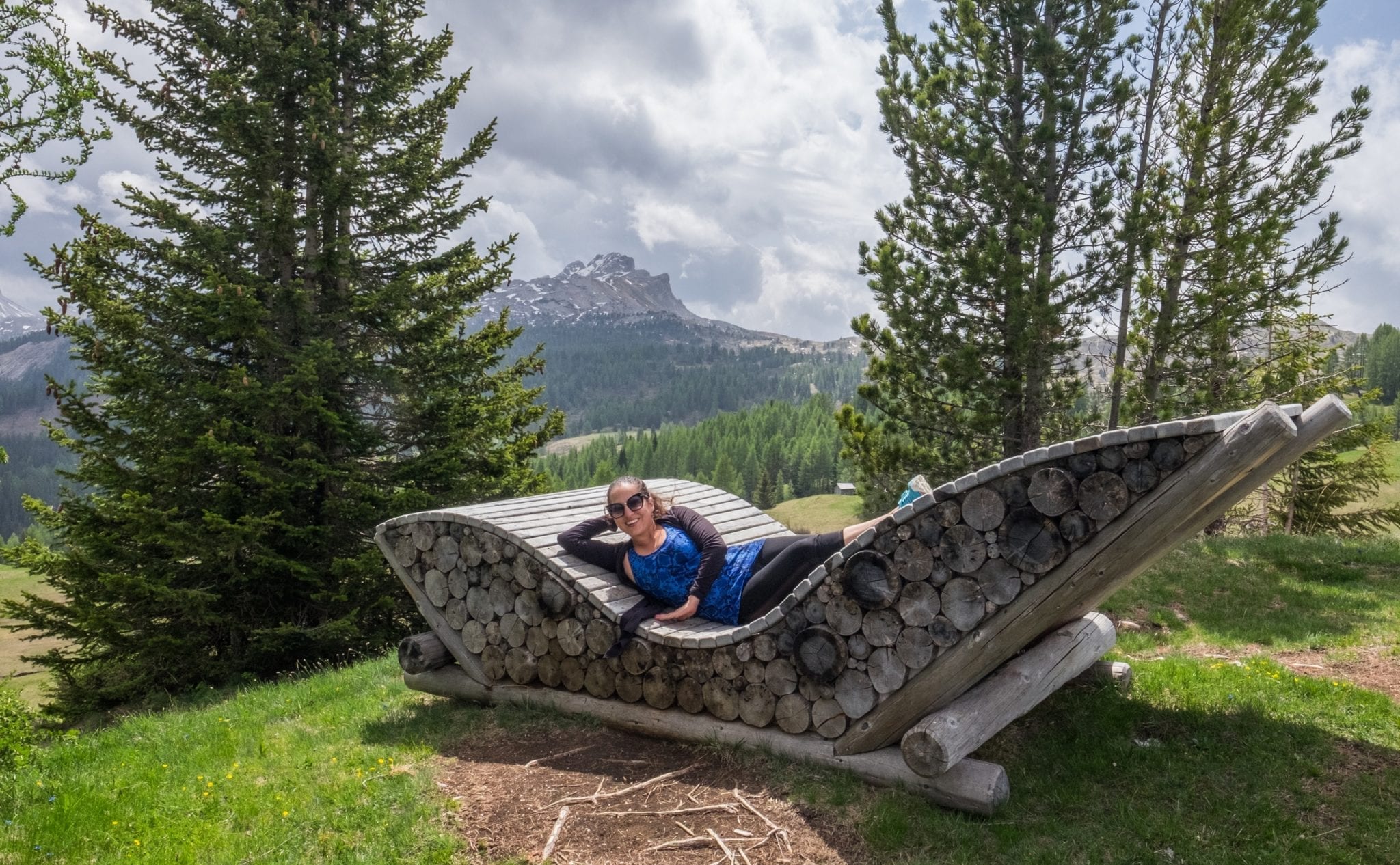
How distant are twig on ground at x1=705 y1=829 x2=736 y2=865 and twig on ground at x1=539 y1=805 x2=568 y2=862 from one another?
0.81 metres

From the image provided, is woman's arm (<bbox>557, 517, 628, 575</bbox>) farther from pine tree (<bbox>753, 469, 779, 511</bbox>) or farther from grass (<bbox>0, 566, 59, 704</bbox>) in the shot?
pine tree (<bbox>753, 469, 779, 511</bbox>)

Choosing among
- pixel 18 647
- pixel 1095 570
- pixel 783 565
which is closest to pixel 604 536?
pixel 783 565

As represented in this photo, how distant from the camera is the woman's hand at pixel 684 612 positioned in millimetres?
5426

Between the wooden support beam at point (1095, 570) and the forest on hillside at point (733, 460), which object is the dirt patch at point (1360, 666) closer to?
the wooden support beam at point (1095, 570)

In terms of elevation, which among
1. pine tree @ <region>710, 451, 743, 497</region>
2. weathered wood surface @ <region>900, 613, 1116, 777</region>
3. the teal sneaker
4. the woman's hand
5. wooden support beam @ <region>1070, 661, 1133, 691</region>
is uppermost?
the teal sneaker

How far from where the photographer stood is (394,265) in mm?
12422

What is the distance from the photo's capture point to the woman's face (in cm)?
550

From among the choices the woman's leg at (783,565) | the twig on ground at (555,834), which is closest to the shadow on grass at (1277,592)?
the woman's leg at (783,565)

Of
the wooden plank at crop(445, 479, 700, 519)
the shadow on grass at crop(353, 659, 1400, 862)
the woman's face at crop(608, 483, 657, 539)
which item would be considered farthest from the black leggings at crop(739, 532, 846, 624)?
the wooden plank at crop(445, 479, 700, 519)

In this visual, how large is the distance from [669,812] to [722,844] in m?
0.47

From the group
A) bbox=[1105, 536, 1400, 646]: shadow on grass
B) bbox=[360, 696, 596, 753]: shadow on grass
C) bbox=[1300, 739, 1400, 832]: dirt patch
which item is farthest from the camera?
bbox=[1105, 536, 1400, 646]: shadow on grass

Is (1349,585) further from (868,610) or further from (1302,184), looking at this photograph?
(868,610)

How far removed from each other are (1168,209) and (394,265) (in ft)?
37.7

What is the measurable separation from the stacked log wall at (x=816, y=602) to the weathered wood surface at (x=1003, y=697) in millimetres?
331
